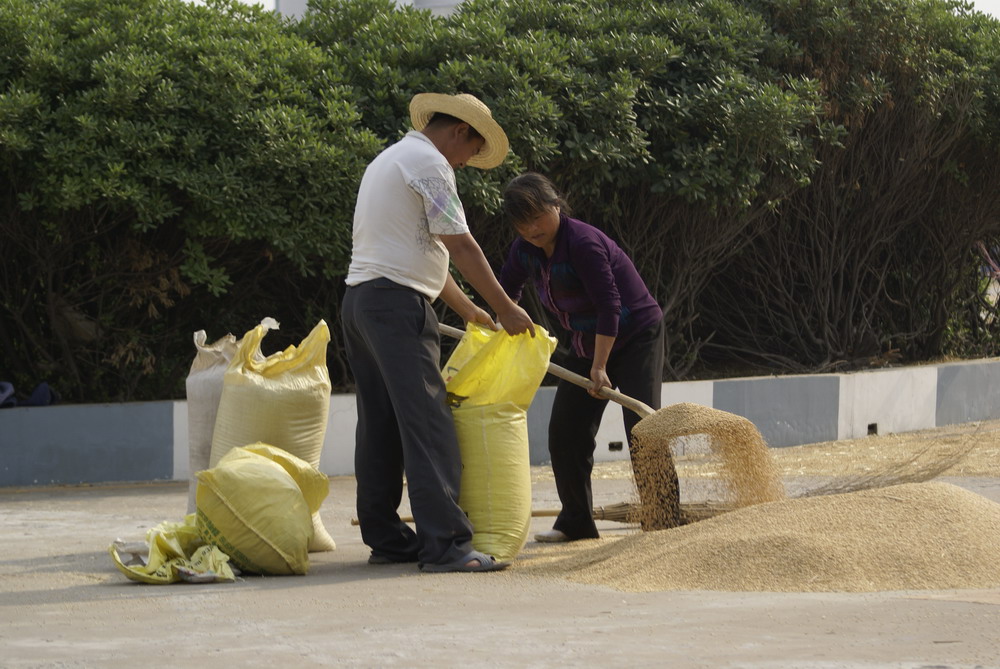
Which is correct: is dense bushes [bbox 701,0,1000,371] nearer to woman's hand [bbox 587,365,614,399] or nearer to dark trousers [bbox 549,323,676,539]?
dark trousers [bbox 549,323,676,539]

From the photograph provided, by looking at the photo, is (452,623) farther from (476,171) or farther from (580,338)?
(476,171)

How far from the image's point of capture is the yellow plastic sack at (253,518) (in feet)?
17.6

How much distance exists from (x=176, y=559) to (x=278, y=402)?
0.88 m

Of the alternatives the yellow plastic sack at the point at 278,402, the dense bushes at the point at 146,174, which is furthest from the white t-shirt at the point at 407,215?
the dense bushes at the point at 146,174

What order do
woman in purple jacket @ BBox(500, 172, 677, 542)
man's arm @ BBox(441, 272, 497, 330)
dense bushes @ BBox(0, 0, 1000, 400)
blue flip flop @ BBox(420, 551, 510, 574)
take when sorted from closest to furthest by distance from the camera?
1. blue flip flop @ BBox(420, 551, 510, 574)
2. man's arm @ BBox(441, 272, 497, 330)
3. woman in purple jacket @ BBox(500, 172, 677, 542)
4. dense bushes @ BBox(0, 0, 1000, 400)

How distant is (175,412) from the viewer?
332 inches

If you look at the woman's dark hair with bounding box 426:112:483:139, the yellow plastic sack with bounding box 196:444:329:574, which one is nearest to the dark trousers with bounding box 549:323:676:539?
the woman's dark hair with bounding box 426:112:483:139

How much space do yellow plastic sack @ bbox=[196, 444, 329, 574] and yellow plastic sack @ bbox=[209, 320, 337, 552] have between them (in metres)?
0.55

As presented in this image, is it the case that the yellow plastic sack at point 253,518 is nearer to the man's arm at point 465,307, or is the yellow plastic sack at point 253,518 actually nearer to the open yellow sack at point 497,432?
the open yellow sack at point 497,432

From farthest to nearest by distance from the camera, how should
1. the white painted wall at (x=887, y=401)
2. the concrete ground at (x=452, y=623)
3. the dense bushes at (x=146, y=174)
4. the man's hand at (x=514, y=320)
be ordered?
1. the white painted wall at (x=887, y=401)
2. the dense bushes at (x=146, y=174)
3. the man's hand at (x=514, y=320)
4. the concrete ground at (x=452, y=623)

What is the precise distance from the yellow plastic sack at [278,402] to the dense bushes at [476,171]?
6.82 ft

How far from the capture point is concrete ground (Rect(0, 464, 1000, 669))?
3826 mm

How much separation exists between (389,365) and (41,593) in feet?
4.92

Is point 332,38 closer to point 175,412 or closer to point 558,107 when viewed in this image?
point 558,107
